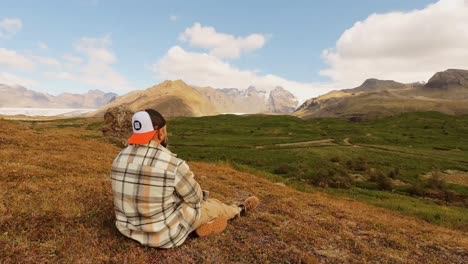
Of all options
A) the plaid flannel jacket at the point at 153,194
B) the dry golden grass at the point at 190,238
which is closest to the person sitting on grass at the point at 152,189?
the plaid flannel jacket at the point at 153,194

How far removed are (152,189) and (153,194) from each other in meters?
0.14

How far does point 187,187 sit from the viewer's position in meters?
9.23

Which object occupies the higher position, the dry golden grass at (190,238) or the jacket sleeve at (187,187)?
the jacket sleeve at (187,187)

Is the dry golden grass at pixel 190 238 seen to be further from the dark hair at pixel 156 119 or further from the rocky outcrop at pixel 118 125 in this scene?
the rocky outcrop at pixel 118 125

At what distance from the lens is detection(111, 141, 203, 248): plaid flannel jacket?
881 cm

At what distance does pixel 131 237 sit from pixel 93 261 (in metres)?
1.17

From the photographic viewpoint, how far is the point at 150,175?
8.75 m

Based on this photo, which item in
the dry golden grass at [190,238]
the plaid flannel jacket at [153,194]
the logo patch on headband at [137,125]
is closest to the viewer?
the logo patch on headband at [137,125]

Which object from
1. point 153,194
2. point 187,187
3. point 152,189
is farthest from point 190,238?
point 152,189

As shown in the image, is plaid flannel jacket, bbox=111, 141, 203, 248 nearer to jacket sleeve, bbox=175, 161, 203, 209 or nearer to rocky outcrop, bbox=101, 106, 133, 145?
jacket sleeve, bbox=175, 161, 203, 209

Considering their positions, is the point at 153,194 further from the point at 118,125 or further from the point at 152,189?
the point at 118,125

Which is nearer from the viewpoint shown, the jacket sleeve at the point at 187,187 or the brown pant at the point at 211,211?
the jacket sleeve at the point at 187,187

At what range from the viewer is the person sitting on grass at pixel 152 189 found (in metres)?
8.77

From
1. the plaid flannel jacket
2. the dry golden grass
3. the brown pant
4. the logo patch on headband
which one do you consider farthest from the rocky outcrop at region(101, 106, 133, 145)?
the logo patch on headband
